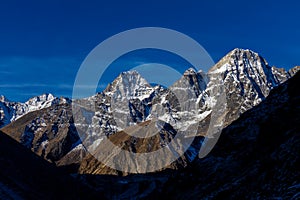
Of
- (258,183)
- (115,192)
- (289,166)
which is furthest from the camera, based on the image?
(115,192)

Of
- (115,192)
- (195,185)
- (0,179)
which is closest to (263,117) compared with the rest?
(195,185)

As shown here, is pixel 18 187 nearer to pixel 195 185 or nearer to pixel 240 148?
pixel 195 185

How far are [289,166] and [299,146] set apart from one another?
110 inches

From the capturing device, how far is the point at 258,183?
119ft

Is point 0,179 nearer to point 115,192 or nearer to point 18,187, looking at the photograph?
point 18,187

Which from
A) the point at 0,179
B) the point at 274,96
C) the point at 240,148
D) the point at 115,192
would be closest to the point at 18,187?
the point at 0,179

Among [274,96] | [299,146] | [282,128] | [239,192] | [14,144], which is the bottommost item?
[239,192]

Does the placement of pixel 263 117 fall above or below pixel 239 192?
above

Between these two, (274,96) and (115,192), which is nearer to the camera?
(274,96)

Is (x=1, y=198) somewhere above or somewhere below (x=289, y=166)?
above

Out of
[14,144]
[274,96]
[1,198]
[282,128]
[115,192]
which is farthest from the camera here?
[115,192]

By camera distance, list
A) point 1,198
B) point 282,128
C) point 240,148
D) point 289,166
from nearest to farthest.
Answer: point 289,166 → point 282,128 → point 240,148 → point 1,198

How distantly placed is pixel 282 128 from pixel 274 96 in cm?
922

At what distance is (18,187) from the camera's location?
71375mm
